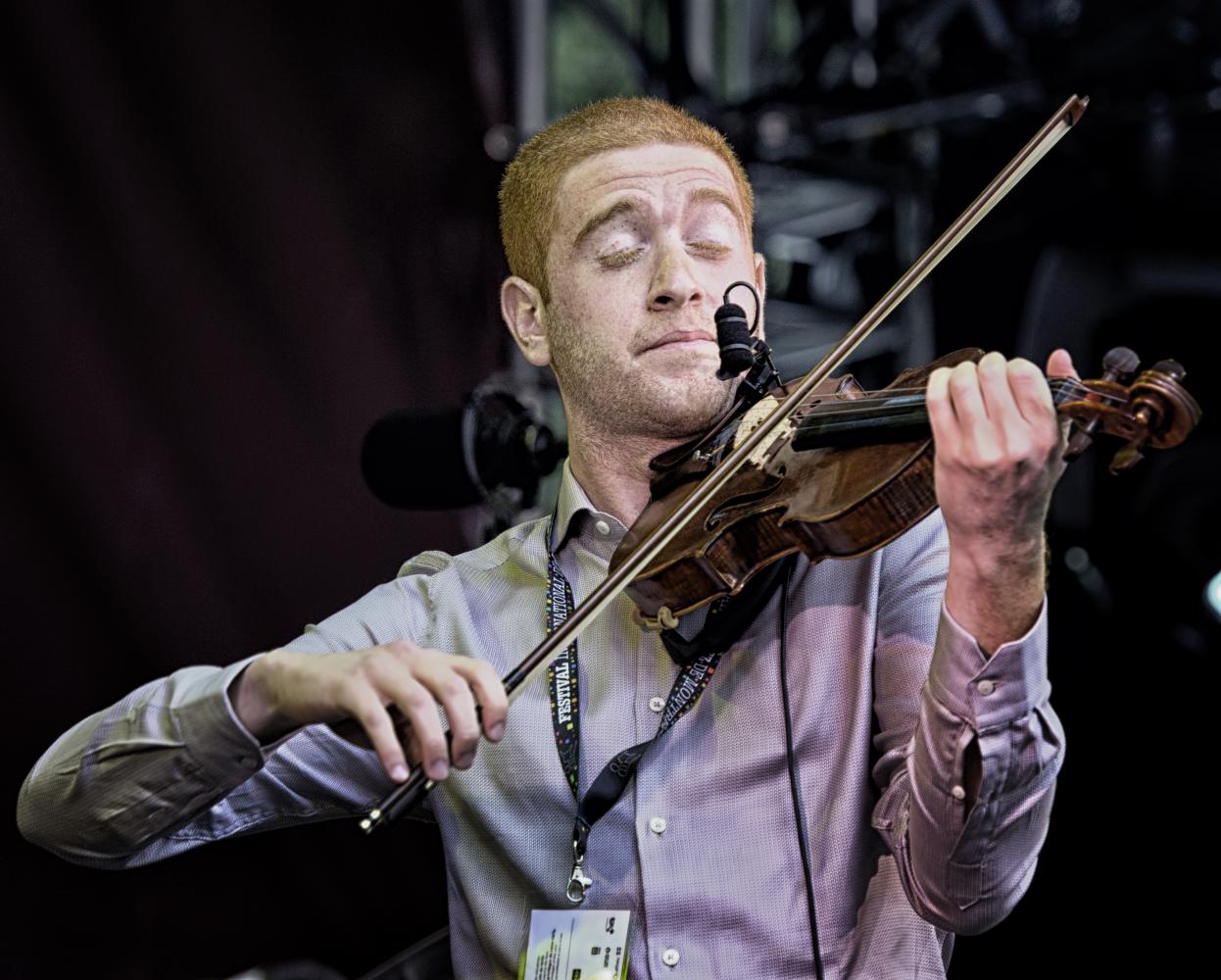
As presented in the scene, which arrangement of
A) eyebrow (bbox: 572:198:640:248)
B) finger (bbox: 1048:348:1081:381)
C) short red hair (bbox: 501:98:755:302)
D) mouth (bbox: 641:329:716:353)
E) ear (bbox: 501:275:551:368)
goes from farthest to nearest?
ear (bbox: 501:275:551:368) < short red hair (bbox: 501:98:755:302) < eyebrow (bbox: 572:198:640:248) < mouth (bbox: 641:329:716:353) < finger (bbox: 1048:348:1081:381)

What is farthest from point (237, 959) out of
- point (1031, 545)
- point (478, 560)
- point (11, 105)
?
point (1031, 545)

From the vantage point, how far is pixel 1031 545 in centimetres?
148

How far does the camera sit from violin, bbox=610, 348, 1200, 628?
1.40 metres

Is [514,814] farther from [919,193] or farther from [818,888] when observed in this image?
[919,193]

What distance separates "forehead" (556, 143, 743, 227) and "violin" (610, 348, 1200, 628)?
0.44 metres

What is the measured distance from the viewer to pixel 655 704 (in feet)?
6.42

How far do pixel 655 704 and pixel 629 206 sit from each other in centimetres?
82

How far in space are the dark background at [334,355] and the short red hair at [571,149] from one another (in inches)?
25.7

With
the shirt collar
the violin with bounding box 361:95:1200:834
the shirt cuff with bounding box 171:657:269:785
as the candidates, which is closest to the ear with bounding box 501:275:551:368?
the shirt collar

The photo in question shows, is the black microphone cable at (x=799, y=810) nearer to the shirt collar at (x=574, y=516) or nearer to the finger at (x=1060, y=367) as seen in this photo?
the shirt collar at (x=574, y=516)

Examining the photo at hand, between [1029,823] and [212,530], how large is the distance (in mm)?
1655

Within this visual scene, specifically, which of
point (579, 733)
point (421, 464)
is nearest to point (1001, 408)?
point (579, 733)

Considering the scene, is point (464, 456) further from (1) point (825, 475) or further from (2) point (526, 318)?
(1) point (825, 475)

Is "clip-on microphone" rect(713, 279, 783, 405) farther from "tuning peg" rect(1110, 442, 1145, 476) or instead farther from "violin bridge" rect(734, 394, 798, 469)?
"tuning peg" rect(1110, 442, 1145, 476)
